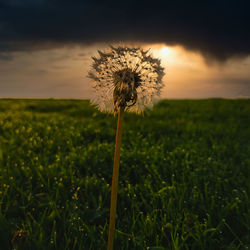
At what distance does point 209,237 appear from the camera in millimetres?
2469

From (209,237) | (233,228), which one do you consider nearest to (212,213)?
(233,228)

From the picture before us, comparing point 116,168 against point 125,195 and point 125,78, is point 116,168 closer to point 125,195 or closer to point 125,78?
point 125,78

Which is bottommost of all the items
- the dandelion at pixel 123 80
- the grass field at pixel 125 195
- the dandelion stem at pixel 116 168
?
the grass field at pixel 125 195

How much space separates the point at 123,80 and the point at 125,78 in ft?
0.05

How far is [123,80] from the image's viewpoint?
147 centimetres

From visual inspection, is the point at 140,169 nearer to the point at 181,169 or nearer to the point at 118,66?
the point at 181,169

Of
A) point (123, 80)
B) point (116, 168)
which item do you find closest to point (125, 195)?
point (116, 168)

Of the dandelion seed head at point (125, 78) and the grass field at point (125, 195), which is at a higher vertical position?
the dandelion seed head at point (125, 78)

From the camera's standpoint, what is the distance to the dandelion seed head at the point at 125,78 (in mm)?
1471

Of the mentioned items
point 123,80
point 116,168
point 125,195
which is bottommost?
point 125,195

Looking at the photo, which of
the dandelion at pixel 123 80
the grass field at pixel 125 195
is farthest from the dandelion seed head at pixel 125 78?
the grass field at pixel 125 195

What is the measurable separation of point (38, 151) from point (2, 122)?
2.67m

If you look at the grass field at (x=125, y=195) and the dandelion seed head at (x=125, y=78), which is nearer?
the dandelion seed head at (x=125, y=78)

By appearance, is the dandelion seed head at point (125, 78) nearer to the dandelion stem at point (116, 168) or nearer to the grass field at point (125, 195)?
the dandelion stem at point (116, 168)
